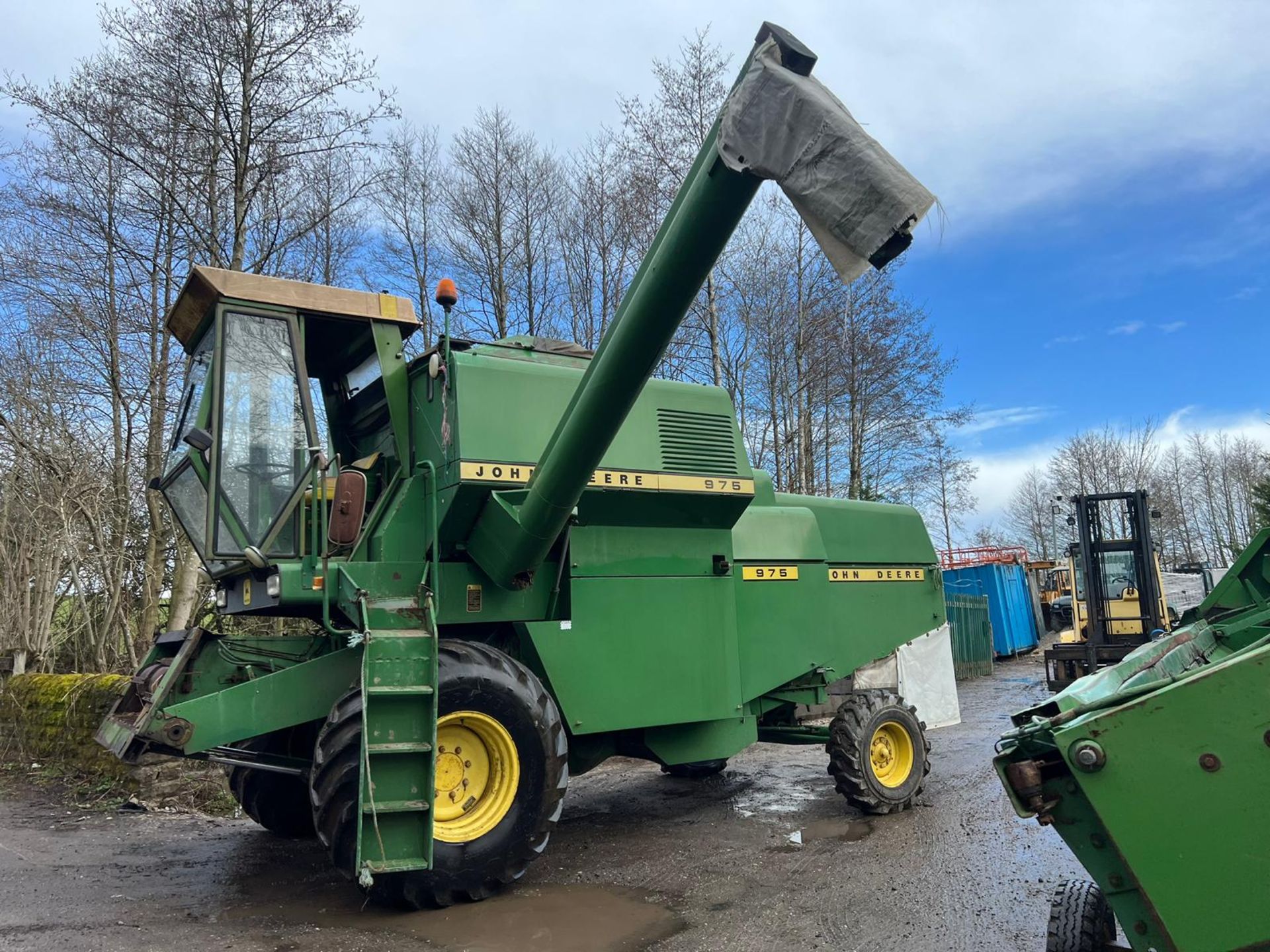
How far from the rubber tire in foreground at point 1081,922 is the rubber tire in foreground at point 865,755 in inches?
139

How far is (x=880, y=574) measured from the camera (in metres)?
7.88

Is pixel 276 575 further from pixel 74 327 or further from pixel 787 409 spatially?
pixel 787 409

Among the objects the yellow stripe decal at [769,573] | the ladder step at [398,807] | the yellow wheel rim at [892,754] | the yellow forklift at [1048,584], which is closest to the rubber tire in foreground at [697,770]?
the yellow wheel rim at [892,754]

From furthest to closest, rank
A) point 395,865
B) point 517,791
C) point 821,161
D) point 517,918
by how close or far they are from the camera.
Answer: point 517,791 < point 517,918 < point 395,865 < point 821,161

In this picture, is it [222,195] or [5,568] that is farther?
[222,195]

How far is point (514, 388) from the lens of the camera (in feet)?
18.5

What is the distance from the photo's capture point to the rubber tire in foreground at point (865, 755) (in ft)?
22.2

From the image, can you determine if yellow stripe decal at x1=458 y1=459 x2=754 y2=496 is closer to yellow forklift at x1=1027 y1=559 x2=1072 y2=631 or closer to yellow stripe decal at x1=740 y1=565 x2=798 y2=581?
yellow stripe decal at x1=740 y1=565 x2=798 y2=581

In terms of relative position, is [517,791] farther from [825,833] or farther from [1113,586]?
[1113,586]

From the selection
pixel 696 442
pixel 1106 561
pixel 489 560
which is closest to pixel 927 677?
pixel 696 442

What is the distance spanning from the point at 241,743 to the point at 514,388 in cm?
294

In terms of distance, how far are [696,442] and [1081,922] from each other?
3.80 m

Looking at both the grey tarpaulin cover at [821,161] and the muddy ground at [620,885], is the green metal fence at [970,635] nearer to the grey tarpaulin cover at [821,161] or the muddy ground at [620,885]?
the muddy ground at [620,885]

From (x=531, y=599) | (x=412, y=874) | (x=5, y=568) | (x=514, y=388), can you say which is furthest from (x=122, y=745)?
(x=5, y=568)
